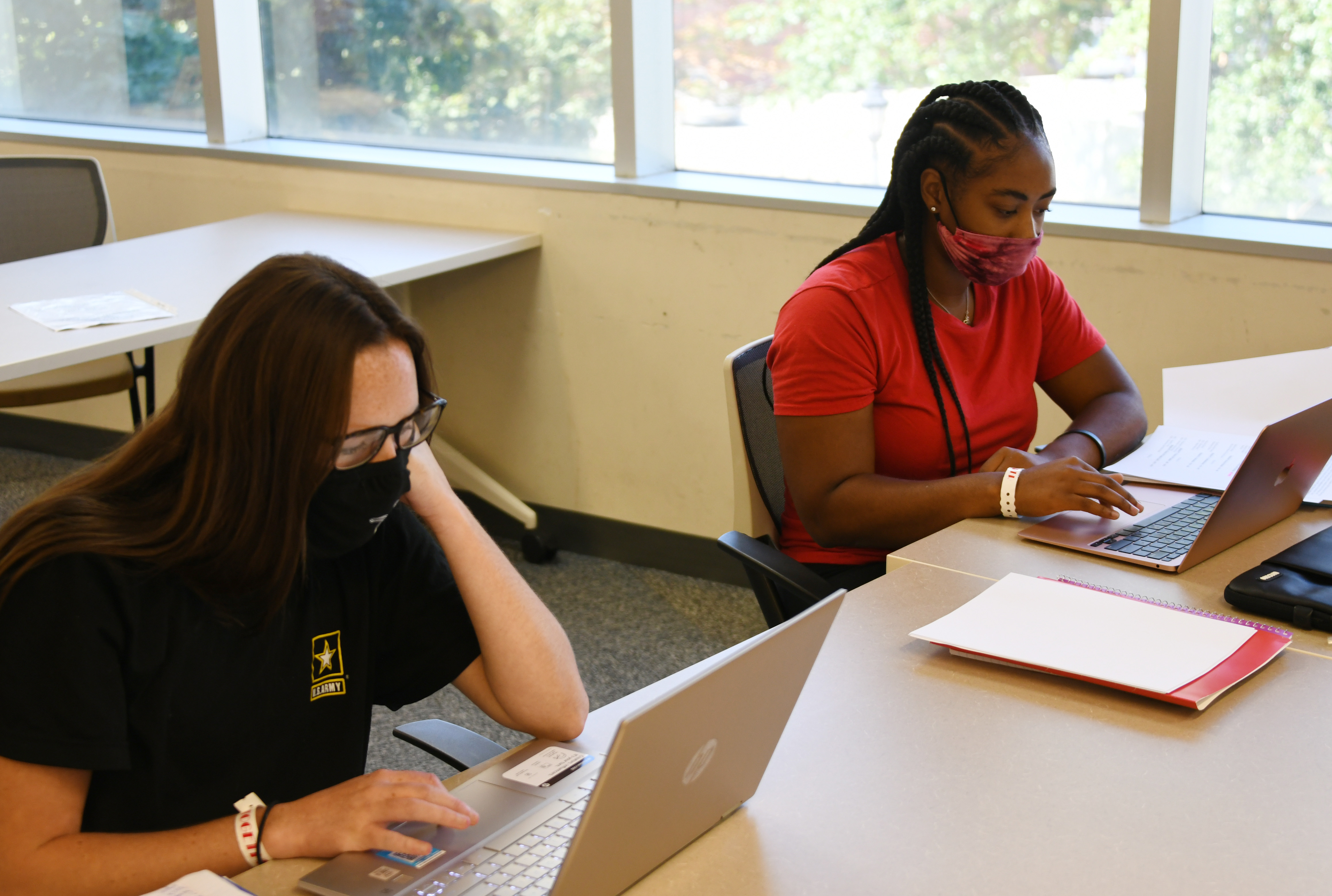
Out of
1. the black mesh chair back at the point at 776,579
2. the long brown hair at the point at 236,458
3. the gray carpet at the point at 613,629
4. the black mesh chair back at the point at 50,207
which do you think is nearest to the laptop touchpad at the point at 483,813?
the long brown hair at the point at 236,458

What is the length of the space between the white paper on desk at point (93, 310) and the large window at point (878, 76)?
1.34 meters

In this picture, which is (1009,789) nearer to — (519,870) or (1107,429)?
(519,870)

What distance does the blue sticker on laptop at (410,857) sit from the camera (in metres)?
0.93

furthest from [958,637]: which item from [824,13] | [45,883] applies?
[824,13]

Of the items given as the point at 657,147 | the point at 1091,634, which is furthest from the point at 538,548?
the point at 1091,634

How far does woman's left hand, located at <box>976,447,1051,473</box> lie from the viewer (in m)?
1.72

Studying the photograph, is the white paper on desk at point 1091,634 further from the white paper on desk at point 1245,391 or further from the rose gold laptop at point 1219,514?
the white paper on desk at point 1245,391

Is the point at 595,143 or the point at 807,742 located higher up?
the point at 595,143

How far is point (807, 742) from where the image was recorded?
1.11 meters

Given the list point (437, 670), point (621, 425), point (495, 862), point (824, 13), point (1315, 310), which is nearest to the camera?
point (495, 862)

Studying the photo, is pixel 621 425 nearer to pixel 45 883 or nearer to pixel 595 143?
pixel 595 143

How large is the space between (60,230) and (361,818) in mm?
2834

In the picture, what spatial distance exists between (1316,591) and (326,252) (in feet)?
7.70

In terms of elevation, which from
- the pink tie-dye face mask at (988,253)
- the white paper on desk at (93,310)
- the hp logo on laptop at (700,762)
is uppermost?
the pink tie-dye face mask at (988,253)
